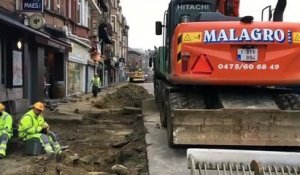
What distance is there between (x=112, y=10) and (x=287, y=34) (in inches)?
2925

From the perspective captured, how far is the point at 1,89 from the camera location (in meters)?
16.4

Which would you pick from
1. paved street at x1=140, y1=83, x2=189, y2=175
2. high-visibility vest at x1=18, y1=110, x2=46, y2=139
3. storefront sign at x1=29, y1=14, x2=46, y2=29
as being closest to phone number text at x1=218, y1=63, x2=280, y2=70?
paved street at x1=140, y1=83, x2=189, y2=175

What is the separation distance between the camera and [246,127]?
8523 mm

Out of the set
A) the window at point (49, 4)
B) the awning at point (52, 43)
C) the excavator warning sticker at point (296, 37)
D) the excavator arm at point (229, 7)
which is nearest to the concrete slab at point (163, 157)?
the excavator warning sticker at point (296, 37)

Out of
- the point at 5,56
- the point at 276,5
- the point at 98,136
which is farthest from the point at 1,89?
the point at 276,5

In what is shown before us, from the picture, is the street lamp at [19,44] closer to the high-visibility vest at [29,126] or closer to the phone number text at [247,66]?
the high-visibility vest at [29,126]

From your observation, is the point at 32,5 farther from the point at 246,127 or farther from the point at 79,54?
the point at 79,54

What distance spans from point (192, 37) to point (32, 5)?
425 inches

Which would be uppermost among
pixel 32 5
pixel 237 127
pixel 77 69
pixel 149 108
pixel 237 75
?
pixel 32 5

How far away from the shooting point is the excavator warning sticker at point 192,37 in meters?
8.77

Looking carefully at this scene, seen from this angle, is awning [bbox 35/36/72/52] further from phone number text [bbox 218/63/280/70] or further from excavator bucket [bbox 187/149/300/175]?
excavator bucket [bbox 187/149/300/175]

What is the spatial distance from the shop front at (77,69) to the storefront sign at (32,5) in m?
11.6

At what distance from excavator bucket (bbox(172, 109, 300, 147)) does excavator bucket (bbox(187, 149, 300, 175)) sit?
7.63 ft

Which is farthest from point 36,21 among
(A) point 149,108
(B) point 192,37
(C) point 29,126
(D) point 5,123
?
(B) point 192,37
